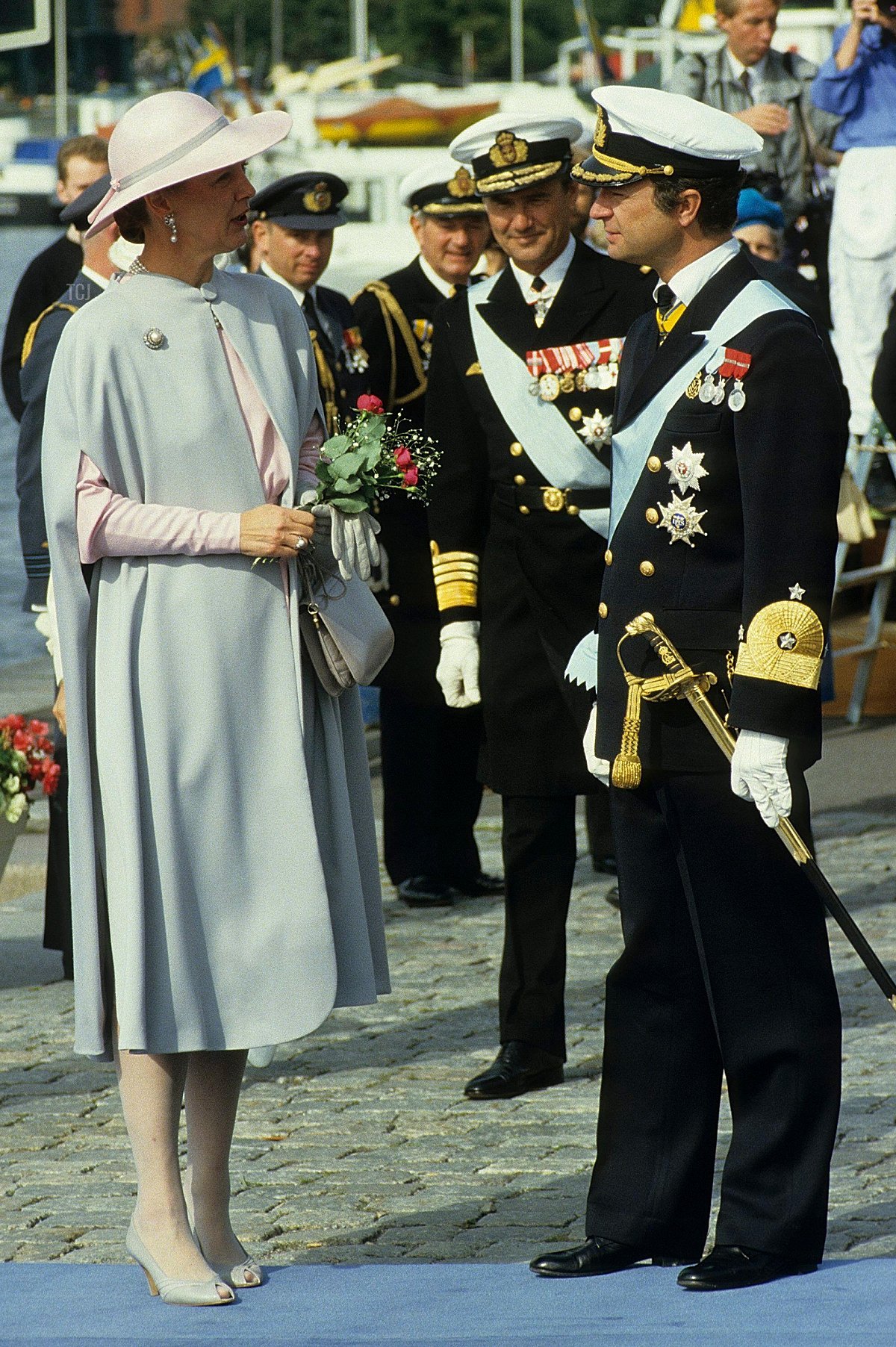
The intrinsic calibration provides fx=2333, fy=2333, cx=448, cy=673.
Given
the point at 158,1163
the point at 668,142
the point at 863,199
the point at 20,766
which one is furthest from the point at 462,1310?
the point at 863,199

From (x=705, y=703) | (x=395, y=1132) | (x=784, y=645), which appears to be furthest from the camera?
(x=395, y=1132)

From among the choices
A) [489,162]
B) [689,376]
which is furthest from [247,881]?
[489,162]

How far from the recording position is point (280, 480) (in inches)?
161

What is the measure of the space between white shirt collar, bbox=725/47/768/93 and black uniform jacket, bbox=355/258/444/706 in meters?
3.59

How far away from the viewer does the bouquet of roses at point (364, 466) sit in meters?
4.03

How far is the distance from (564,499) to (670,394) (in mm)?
1665

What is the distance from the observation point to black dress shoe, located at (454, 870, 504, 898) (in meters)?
7.86

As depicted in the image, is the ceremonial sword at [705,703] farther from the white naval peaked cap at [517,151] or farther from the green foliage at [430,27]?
the green foliage at [430,27]

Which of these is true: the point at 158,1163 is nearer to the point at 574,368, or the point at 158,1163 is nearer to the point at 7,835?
the point at 574,368

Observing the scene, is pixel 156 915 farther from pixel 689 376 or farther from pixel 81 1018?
pixel 689 376

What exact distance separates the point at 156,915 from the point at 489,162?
241 centimetres

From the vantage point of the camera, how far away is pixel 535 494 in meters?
5.61

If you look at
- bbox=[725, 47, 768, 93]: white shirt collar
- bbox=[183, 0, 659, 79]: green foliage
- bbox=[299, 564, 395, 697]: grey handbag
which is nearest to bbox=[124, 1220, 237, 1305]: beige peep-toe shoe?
bbox=[299, 564, 395, 697]: grey handbag

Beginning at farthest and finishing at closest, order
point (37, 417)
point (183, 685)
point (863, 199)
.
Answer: point (863, 199) → point (37, 417) → point (183, 685)
